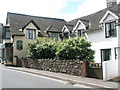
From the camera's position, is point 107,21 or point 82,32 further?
point 82,32

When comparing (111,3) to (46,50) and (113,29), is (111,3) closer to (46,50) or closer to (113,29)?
(113,29)

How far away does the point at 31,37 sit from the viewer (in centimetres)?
3244

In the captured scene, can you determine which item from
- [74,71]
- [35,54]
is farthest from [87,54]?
[35,54]

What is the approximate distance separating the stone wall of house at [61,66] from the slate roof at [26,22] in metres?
9.36

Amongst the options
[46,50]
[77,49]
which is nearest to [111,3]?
[46,50]

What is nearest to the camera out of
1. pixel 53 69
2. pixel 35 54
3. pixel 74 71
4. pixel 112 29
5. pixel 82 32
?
pixel 74 71

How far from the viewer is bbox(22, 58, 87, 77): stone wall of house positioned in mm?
15472

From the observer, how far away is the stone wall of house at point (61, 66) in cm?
1547

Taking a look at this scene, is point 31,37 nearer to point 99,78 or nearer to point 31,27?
point 31,27

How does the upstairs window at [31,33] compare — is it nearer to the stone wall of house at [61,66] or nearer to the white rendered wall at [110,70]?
the stone wall of house at [61,66]

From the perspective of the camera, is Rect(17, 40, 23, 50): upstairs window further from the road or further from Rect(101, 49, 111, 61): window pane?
the road

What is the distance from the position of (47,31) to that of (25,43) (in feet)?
15.6

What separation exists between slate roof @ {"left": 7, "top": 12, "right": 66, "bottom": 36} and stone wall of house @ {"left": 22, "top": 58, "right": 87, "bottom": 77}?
936cm

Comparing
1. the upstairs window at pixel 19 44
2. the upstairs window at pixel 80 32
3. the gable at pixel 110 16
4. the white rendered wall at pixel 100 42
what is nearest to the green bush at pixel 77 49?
the white rendered wall at pixel 100 42
